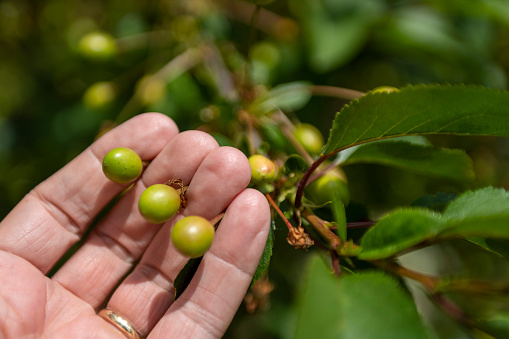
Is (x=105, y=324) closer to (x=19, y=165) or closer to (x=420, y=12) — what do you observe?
(x=19, y=165)

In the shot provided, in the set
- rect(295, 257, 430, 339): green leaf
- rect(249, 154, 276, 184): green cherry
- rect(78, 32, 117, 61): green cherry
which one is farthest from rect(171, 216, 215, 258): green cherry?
rect(78, 32, 117, 61): green cherry

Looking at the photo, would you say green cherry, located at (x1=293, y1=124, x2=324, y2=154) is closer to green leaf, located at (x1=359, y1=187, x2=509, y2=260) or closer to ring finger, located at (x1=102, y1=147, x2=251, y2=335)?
ring finger, located at (x1=102, y1=147, x2=251, y2=335)

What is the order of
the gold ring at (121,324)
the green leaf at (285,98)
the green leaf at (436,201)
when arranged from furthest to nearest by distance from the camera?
the green leaf at (285,98)
the gold ring at (121,324)
the green leaf at (436,201)

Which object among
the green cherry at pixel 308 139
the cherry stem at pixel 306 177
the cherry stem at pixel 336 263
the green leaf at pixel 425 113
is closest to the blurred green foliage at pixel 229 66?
the green cherry at pixel 308 139

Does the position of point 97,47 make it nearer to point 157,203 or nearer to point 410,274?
point 157,203

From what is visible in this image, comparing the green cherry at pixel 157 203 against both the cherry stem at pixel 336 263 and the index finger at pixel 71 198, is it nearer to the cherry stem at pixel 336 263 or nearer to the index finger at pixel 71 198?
the index finger at pixel 71 198
